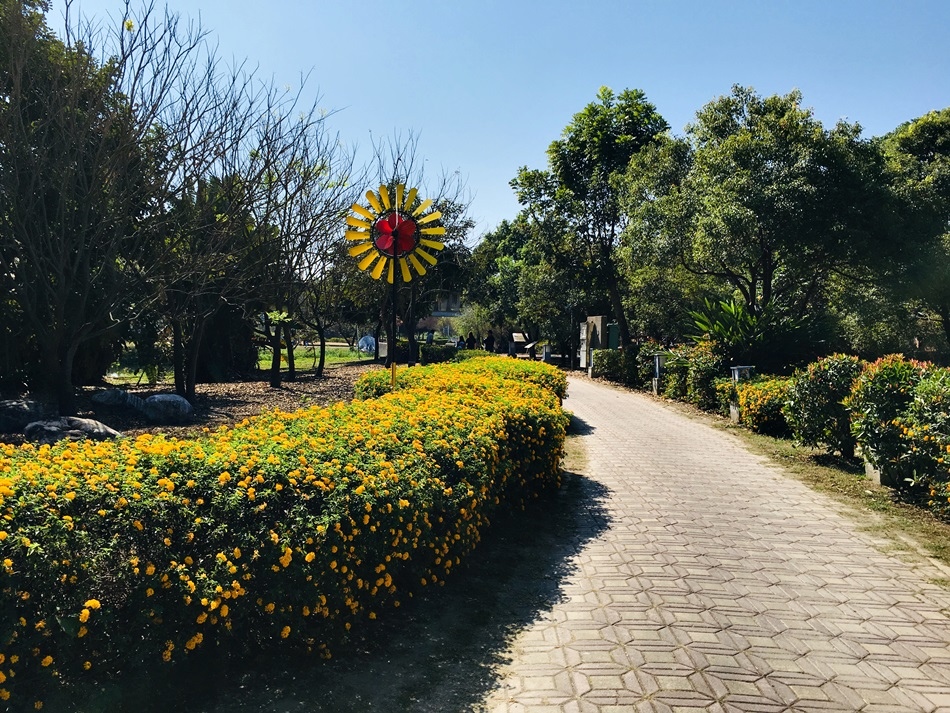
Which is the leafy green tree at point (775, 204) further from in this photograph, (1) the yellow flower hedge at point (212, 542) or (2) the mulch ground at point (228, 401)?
(1) the yellow flower hedge at point (212, 542)

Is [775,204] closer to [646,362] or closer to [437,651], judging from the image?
[646,362]

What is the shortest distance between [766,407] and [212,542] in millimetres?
9964

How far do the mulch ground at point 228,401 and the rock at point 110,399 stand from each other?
0.11 meters

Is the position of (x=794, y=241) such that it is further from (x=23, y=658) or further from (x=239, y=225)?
(x=23, y=658)

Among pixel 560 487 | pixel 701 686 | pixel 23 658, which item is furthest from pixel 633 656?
pixel 560 487

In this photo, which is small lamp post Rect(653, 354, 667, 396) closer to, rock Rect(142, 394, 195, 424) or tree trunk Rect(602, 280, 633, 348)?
tree trunk Rect(602, 280, 633, 348)

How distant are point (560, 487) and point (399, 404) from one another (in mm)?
2163

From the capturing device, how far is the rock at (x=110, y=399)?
11.3 m

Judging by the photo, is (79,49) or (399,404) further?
(79,49)

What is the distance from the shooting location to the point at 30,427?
834 centimetres

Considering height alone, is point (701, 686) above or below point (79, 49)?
below

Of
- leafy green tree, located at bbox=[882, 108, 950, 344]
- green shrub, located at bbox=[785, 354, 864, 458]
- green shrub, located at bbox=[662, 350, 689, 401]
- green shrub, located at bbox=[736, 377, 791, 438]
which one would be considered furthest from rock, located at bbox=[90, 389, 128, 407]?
leafy green tree, located at bbox=[882, 108, 950, 344]

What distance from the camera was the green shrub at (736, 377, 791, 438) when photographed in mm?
10805

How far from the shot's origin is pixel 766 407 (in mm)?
11008
